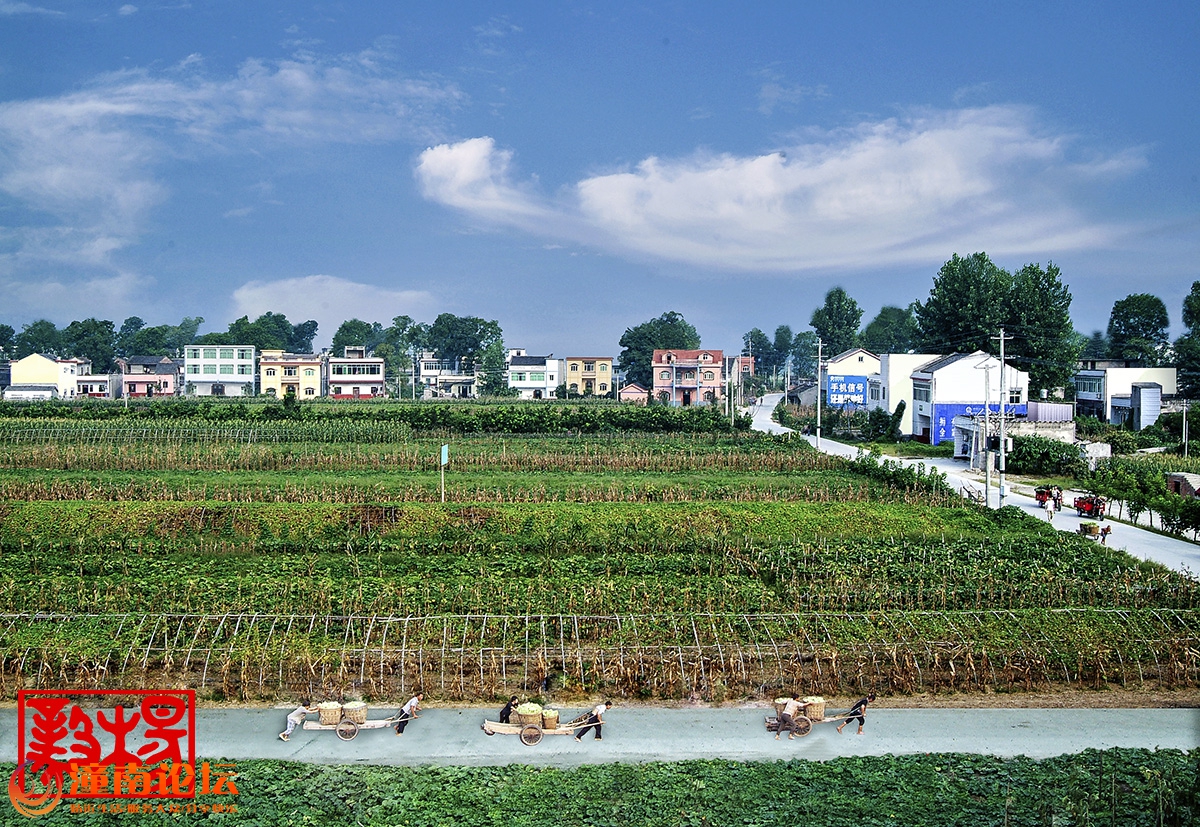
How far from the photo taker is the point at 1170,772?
11188 mm

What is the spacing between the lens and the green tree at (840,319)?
94562 mm

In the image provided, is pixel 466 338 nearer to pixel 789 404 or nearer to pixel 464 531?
pixel 789 404

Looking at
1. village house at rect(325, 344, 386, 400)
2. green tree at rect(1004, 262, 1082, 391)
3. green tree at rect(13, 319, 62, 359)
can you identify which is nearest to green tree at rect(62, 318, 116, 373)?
green tree at rect(13, 319, 62, 359)

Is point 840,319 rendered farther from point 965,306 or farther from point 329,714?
point 329,714

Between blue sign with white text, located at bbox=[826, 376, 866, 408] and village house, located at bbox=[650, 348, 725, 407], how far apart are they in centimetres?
2031

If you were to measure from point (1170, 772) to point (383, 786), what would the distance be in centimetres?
878

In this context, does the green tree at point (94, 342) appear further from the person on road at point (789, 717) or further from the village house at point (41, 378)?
the person on road at point (789, 717)

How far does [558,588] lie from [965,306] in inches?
1879

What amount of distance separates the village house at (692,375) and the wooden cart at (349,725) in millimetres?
67896

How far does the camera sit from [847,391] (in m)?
59.5

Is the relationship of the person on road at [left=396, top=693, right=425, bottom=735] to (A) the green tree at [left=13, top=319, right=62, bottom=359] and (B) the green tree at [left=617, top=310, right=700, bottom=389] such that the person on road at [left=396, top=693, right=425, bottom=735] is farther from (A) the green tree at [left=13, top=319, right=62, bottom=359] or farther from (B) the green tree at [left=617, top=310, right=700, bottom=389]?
(A) the green tree at [left=13, top=319, right=62, bottom=359]

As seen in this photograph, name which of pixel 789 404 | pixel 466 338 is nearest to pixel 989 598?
pixel 789 404

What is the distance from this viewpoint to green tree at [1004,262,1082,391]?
54.9 metres

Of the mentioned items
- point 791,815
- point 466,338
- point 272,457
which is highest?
point 466,338
